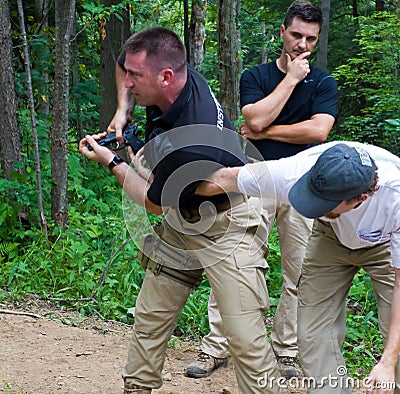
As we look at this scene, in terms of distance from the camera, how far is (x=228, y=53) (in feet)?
25.5

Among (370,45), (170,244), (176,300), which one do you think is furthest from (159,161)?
(370,45)

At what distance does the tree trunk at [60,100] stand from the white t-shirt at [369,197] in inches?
163

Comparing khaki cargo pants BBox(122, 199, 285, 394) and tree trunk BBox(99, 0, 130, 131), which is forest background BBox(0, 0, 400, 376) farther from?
khaki cargo pants BBox(122, 199, 285, 394)

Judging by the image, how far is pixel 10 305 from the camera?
546 cm

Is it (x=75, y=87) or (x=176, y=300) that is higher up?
(x=75, y=87)

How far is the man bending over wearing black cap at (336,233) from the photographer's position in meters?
2.56

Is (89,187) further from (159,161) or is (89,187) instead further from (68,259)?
(159,161)

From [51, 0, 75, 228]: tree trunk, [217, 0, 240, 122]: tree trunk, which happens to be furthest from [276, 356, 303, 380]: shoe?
[217, 0, 240, 122]: tree trunk

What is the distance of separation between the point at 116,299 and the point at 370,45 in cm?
956

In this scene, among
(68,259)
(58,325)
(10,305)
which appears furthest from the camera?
(68,259)

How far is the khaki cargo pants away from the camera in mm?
3117

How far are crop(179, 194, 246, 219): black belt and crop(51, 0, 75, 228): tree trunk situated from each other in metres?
3.72

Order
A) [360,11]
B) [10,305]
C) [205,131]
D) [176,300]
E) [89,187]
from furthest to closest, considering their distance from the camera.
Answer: [360,11] → [89,187] → [10,305] → [176,300] → [205,131]

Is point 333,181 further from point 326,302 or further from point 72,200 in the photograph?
point 72,200
